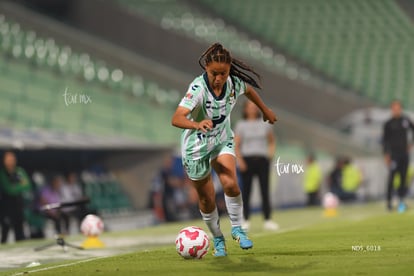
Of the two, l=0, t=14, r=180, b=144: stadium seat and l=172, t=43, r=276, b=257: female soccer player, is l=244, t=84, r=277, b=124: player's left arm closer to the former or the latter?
l=172, t=43, r=276, b=257: female soccer player

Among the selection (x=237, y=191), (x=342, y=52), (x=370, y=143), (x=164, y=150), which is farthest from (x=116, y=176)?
(x=237, y=191)

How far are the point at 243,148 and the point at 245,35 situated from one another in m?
23.8

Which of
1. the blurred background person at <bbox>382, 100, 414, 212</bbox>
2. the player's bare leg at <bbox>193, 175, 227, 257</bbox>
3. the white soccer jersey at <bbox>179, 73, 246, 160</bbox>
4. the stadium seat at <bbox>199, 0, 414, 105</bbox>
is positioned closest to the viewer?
the white soccer jersey at <bbox>179, 73, 246, 160</bbox>

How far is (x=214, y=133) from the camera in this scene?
10.2 meters


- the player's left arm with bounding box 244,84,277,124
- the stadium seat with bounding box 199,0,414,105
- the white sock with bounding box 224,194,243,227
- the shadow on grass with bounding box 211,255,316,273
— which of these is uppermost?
the stadium seat with bounding box 199,0,414,105

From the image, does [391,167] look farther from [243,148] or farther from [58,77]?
[58,77]

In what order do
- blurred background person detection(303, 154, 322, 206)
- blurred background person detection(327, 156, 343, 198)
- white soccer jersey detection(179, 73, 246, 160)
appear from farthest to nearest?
1. blurred background person detection(327, 156, 343, 198)
2. blurred background person detection(303, 154, 322, 206)
3. white soccer jersey detection(179, 73, 246, 160)

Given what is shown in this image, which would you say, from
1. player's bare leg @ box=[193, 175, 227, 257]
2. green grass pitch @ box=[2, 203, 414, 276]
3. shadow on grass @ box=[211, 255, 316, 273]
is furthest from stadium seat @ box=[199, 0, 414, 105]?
shadow on grass @ box=[211, 255, 316, 273]

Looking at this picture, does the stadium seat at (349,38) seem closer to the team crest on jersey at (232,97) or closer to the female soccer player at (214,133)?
the female soccer player at (214,133)

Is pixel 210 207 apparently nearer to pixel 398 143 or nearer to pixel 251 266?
pixel 251 266

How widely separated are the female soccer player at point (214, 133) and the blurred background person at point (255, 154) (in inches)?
272

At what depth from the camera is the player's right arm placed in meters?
9.25

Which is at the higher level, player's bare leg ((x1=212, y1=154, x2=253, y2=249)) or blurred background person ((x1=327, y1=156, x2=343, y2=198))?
blurred background person ((x1=327, y1=156, x2=343, y2=198))

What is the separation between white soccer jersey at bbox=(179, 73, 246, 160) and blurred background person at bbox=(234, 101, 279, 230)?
7.21 metres
